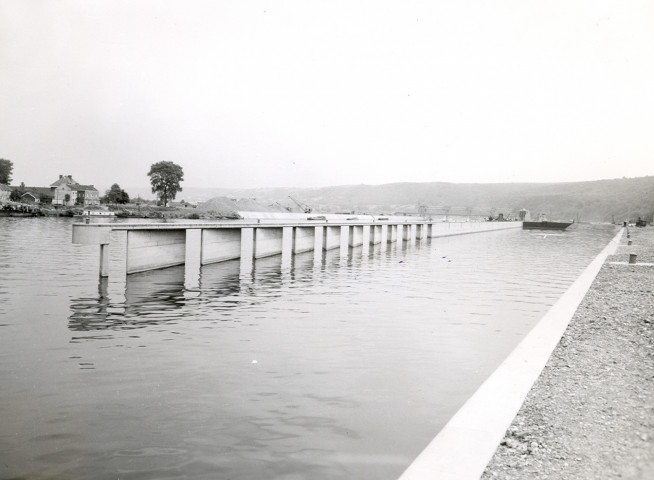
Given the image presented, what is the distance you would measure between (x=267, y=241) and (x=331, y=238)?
11061mm

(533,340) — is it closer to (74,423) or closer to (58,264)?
(74,423)

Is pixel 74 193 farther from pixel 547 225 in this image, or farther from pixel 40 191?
pixel 547 225

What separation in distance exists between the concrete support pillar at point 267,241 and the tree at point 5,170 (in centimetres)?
13591

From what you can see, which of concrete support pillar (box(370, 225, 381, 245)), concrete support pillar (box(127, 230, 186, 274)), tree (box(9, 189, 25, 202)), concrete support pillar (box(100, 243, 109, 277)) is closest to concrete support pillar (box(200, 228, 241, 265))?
concrete support pillar (box(127, 230, 186, 274))

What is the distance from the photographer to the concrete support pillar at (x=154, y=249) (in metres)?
22.8

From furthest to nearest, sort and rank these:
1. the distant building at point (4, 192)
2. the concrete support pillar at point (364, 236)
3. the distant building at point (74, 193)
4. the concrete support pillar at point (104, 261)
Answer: the distant building at point (74, 193)
the distant building at point (4, 192)
the concrete support pillar at point (364, 236)
the concrete support pillar at point (104, 261)

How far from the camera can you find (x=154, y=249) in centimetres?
2461

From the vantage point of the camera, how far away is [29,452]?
603cm

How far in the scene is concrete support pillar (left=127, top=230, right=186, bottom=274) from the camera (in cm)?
2281

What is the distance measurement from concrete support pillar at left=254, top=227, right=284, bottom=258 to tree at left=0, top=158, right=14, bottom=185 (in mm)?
135905

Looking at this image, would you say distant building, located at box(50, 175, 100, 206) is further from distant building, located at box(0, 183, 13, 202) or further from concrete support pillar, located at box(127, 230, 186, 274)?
concrete support pillar, located at box(127, 230, 186, 274)

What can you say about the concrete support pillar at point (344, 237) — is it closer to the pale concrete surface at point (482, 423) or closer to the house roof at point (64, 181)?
the pale concrete surface at point (482, 423)

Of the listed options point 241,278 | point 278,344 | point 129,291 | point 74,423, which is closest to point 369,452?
point 74,423

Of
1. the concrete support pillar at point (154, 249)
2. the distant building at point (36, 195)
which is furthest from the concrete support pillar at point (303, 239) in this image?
the distant building at point (36, 195)
